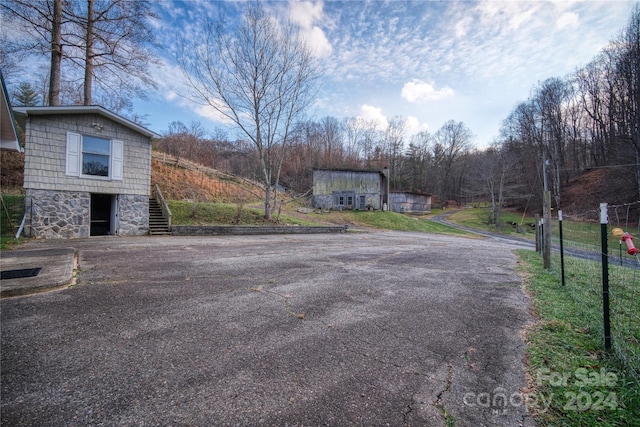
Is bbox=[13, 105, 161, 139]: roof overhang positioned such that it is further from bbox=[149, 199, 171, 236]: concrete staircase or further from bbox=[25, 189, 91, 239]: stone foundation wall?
bbox=[149, 199, 171, 236]: concrete staircase

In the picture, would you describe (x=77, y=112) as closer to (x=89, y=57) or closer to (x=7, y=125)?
(x=7, y=125)

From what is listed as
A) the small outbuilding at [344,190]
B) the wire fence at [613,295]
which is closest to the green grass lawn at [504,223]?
the small outbuilding at [344,190]

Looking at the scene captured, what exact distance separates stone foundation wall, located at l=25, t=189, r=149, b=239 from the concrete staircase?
2.99 ft

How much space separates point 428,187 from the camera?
57.0 m

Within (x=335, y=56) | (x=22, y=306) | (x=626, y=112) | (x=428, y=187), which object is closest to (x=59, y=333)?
(x=22, y=306)

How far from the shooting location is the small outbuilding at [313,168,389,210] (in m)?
30.8

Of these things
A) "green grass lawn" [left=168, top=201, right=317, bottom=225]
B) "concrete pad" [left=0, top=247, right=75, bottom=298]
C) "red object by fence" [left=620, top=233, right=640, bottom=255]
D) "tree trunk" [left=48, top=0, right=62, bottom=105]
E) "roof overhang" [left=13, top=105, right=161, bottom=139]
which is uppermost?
"tree trunk" [left=48, top=0, right=62, bottom=105]

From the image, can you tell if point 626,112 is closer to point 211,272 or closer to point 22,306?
point 211,272

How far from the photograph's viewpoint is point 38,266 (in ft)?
17.3

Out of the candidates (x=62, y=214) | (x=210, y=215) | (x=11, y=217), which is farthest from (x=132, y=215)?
(x=11, y=217)

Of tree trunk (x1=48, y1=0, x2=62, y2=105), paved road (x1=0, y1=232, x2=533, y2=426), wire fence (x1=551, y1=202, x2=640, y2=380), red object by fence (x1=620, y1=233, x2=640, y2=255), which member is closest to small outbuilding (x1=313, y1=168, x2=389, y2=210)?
tree trunk (x1=48, y1=0, x2=62, y2=105)

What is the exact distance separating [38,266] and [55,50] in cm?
1326

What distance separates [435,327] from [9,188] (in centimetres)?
2368

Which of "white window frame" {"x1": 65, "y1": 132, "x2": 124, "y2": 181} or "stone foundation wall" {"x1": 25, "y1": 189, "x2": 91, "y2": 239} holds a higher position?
"white window frame" {"x1": 65, "y1": 132, "x2": 124, "y2": 181}
